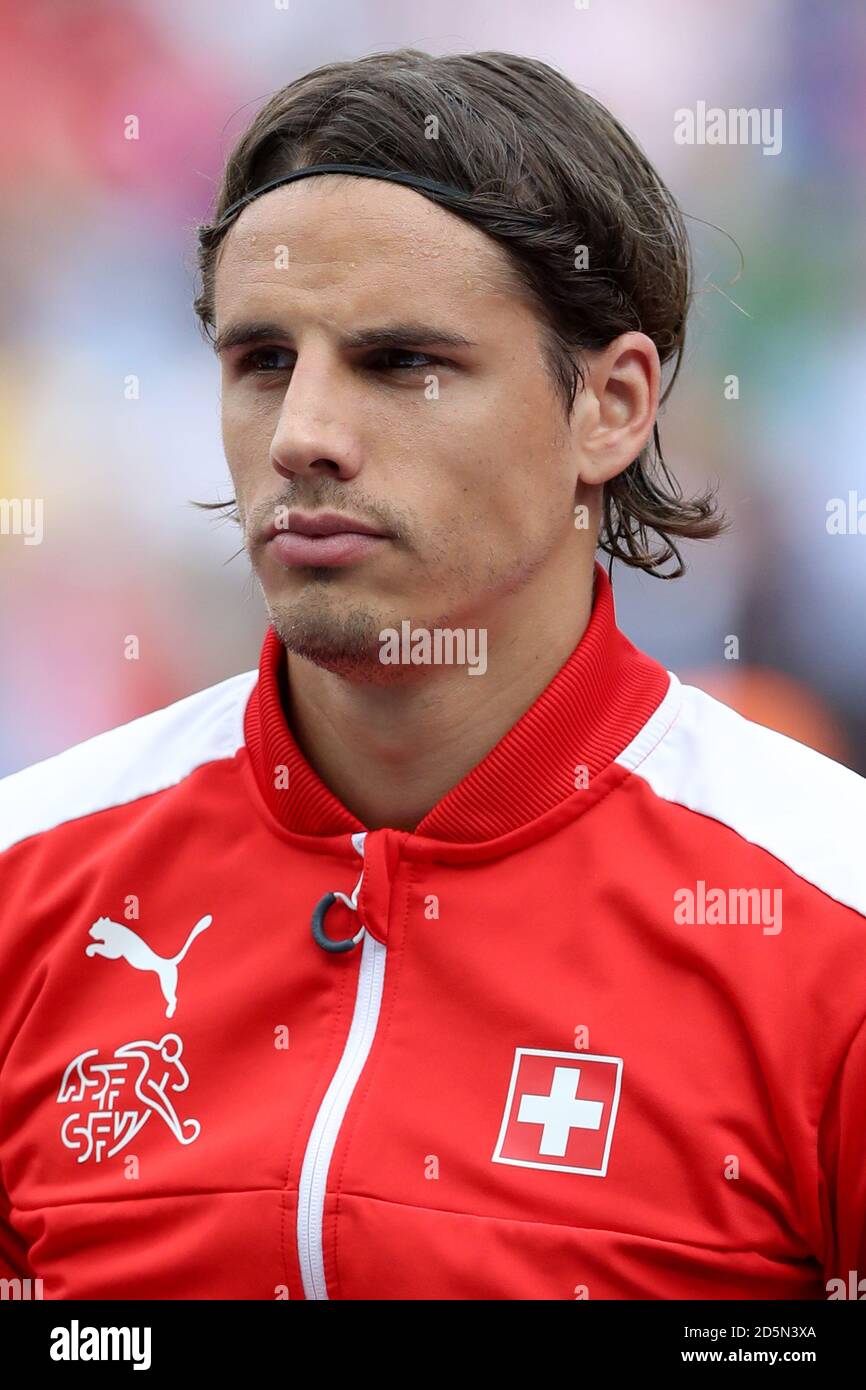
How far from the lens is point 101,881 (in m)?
1.64

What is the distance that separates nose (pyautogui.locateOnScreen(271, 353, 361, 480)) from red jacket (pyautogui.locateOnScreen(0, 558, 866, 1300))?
12.3 inches

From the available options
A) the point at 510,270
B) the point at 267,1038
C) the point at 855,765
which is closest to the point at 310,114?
the point at 510,270

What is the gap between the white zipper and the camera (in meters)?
1.38

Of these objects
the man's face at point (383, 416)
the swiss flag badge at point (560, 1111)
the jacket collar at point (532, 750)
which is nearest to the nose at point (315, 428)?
the man's face at point (383, 416)

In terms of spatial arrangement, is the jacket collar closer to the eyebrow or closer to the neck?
the neck

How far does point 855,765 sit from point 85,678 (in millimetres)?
1416

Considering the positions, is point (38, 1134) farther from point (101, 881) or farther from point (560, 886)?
point (560, 886)

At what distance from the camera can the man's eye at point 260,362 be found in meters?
1.55

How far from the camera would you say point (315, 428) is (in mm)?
1434

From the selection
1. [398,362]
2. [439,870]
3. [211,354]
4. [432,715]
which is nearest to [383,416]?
[398,362]

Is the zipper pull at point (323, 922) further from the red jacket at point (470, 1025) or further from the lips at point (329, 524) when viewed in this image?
the lips at point (329, 524)

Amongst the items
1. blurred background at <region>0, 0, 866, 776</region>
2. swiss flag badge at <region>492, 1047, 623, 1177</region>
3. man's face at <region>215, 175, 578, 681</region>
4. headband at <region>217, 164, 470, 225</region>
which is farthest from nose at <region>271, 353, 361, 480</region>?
blurred background at <region>0, 0, 866, 776</region>

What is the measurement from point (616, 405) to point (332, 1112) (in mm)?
788

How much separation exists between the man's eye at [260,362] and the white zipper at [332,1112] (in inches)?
18.1
